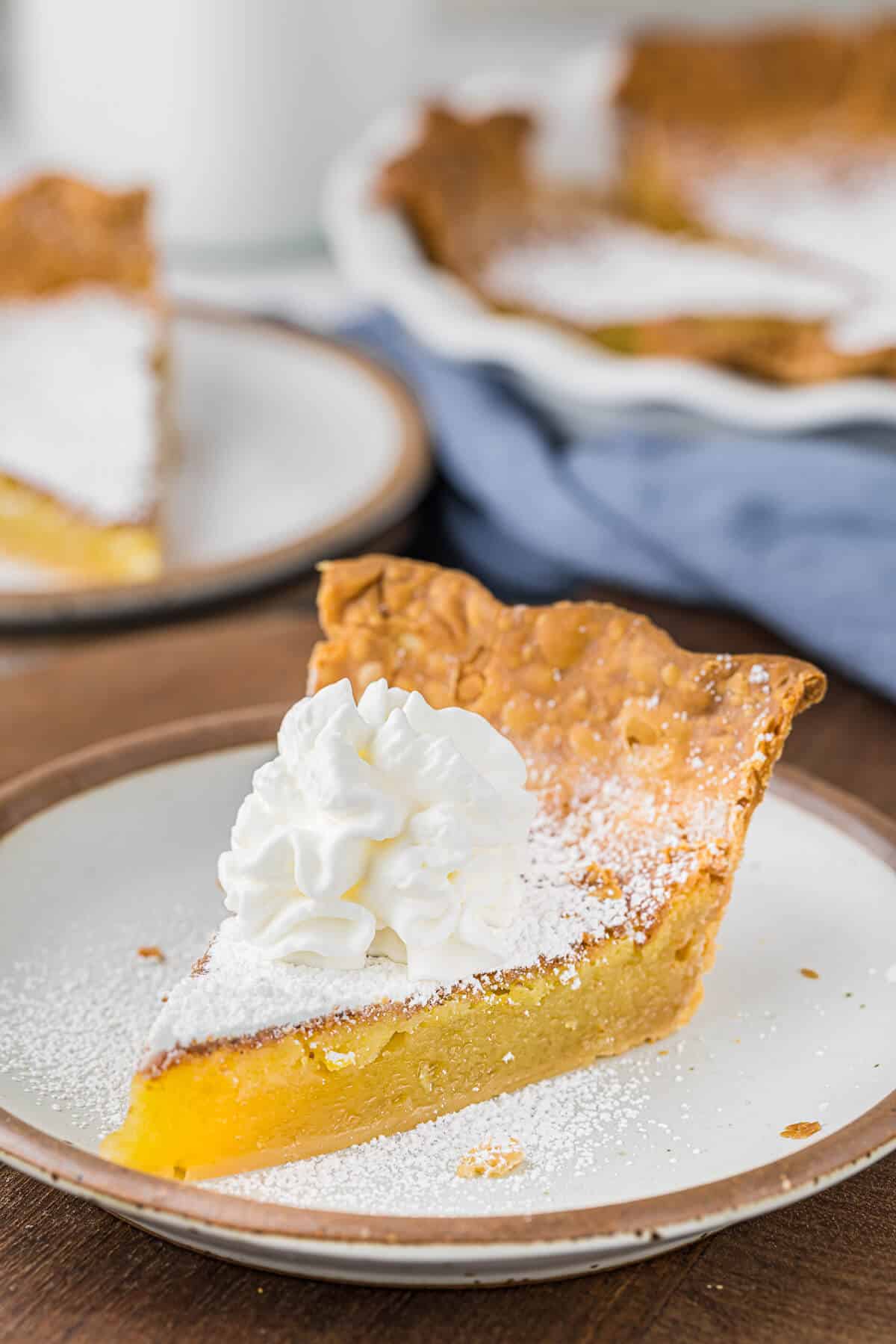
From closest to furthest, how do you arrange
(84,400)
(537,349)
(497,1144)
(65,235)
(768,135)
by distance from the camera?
(497,1144) → (537,349) → (84,400) → (65,235) → (768,135)

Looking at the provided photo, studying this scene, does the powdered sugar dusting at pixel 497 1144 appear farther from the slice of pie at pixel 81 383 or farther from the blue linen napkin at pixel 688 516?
the slice of pie at pixel 81 383

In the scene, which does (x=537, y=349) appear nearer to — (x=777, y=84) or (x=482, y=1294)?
(x=777, y=84)

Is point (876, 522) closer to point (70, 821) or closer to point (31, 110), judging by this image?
point (70, 821)

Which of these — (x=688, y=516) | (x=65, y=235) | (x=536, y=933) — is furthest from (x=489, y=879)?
(x=65, y=235)

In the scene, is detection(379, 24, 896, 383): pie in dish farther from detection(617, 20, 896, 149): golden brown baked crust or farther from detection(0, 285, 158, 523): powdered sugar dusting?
detection(0, 285, 158, 523): powdered sugar dusting

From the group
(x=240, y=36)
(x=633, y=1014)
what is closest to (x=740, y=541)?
(x=633, y=1014)

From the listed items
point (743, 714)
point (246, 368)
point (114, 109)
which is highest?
point (743, 714)
